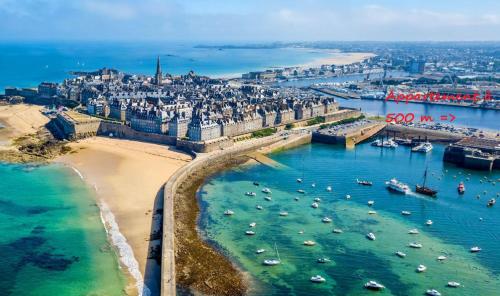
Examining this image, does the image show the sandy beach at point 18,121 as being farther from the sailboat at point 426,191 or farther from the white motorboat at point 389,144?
the white motorboat at point 389,144

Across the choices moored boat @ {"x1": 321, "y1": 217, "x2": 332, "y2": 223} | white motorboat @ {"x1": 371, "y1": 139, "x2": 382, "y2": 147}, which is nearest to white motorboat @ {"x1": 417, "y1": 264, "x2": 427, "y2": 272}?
moored boat @ {"x1": 321, "y1": 217, "x2": 332, "y2": 223}

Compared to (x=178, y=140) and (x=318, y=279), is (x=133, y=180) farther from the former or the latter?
(x=318, y=279)

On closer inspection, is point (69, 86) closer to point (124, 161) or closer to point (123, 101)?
point (123, 101)

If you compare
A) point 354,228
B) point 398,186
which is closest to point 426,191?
point 398,186

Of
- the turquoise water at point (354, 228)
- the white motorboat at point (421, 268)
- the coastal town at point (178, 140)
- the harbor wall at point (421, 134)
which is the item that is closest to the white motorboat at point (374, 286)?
the turquoise water at point (354, 228)

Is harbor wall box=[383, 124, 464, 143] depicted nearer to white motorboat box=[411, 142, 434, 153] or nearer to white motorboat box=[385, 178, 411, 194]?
white motorboat box=[411, 142, 434, 153]

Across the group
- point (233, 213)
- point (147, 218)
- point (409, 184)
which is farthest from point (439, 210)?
point (147, 218)
